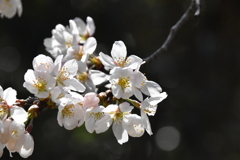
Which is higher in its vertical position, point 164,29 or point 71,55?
point 71,55

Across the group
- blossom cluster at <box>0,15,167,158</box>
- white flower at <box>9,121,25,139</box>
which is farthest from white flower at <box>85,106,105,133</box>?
white flower at <box>9,121,25,139</box>

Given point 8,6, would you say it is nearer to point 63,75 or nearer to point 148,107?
point 63,75

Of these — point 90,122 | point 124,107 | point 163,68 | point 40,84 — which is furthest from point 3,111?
point 163,68

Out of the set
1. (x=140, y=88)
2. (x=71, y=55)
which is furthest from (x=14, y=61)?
(x=140, y=88)

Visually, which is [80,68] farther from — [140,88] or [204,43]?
[204,43]

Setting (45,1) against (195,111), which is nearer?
(195,111)

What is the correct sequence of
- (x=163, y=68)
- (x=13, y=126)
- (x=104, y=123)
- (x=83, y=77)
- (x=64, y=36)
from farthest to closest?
(x=163, y=68)
(x=64, y=36)
(x=83, y=77)
(x=104, y=123)
(x=13, y=126)

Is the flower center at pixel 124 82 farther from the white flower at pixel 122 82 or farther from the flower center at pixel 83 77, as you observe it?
the flower center at pixel 83 77
